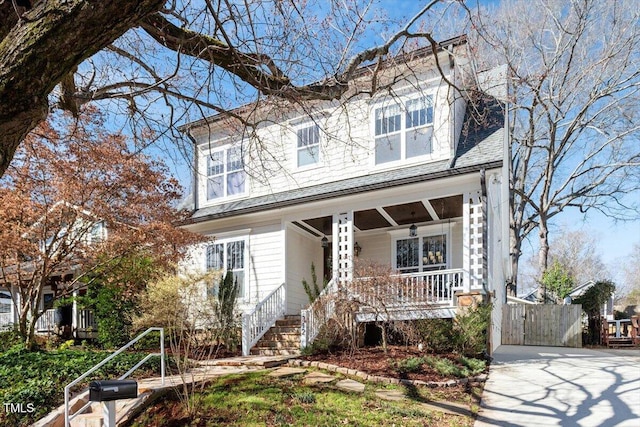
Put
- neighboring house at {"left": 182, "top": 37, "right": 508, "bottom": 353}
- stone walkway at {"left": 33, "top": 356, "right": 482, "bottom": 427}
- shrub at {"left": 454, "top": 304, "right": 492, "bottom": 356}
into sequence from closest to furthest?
1. stone walkway at {"left": 33, "top": 356, "right": 482, "bottom": 427}
2. shrub at {"left": 454, "top": 304, "right": 492, "bottom": 356}
3. neighboring house at {"left": 182, "top": 37, "right": 508, "bottom": 353}

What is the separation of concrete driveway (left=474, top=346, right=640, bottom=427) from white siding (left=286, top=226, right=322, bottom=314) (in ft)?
17.4

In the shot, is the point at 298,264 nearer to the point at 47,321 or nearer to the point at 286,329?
the point at 286,329

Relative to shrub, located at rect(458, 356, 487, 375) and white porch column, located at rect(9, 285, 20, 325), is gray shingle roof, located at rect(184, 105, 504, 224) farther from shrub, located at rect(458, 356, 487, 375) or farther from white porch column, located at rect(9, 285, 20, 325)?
white porch column, located at rect(9, 285, 20, 325)

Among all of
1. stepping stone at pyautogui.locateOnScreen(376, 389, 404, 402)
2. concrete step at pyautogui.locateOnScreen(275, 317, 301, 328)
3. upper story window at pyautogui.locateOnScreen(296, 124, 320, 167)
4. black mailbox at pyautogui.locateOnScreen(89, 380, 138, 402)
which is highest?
upper story window at pyautogui.locateOnScreen(296, 124, 320, 167)

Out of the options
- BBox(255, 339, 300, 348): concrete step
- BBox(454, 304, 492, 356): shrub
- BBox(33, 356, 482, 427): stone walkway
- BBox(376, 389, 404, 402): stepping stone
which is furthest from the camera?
BBox(255, 339, 300, 348): concrete step

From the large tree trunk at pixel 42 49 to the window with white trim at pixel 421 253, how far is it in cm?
995

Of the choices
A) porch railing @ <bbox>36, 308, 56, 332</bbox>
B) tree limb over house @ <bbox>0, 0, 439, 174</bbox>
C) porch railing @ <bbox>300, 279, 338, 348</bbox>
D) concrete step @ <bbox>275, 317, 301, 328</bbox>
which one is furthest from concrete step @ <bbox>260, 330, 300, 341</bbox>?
porch railing @ <bbox>36, 308, 56, 332</bbox>

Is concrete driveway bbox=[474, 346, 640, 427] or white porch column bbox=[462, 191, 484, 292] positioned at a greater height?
white porch column bbox=[462, 191, 484, 292]

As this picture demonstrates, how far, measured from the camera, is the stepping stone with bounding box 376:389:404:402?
5981 millimetres

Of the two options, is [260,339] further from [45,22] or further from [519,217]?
[519,217]

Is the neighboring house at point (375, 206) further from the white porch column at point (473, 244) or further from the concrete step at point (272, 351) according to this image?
the concrete step at point (272, 351)

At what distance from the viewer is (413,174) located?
1002cm

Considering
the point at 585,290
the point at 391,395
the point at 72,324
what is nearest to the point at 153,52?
the point at 391,395

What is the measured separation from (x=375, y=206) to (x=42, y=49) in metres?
8.61
